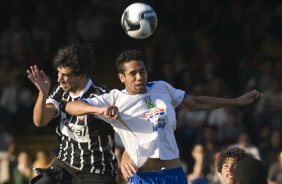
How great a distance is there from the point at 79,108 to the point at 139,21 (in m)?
1.87

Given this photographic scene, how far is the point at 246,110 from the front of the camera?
17781mm

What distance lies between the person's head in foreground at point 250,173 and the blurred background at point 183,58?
8.53 metres

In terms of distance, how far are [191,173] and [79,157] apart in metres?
6.94

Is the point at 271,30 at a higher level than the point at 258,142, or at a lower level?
higher

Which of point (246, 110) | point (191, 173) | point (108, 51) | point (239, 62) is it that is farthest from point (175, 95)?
point (108, 51)

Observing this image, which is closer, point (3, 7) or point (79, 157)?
point (79, 157)

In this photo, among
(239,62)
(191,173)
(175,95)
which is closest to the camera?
(175,95)

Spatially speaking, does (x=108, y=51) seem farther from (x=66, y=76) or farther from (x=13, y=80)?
(x=66, y=76)

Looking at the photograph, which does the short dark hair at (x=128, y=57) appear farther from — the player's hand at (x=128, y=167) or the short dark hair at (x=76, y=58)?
the player's hand at (x=128, y=167)

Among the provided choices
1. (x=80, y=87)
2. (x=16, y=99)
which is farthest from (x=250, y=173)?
(x=16, y=99)

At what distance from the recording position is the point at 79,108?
9.36 m

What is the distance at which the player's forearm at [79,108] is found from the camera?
30.1 ft

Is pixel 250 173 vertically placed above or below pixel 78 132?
below

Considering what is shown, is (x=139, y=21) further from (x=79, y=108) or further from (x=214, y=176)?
(x=214, y=176)
